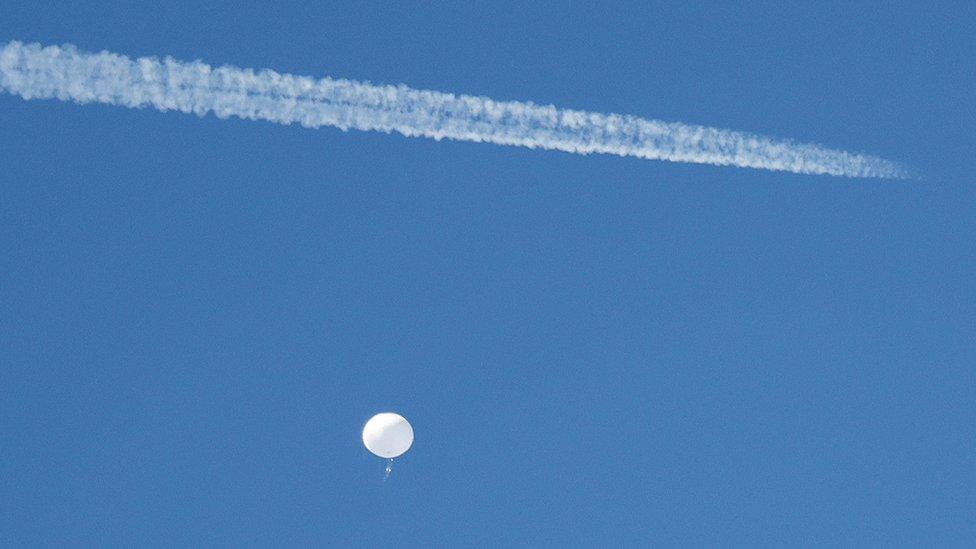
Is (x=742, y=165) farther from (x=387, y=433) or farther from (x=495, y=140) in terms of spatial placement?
(x=387, y=433)

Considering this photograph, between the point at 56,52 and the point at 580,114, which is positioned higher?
the point at 580,114

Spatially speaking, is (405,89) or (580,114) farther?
(580,114)

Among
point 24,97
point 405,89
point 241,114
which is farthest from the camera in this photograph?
point 405,89

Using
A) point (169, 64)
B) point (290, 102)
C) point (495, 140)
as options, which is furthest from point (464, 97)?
point (169, 64)

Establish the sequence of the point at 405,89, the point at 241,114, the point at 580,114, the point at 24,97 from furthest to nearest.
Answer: the point at 580,114, the point at 405,89, the point at 241,114, the point at 24,97

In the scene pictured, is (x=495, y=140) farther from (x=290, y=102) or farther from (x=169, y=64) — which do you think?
(x=169, y=64)

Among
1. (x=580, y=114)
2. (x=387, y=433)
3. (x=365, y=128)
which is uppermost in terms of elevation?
(x=580, y=114)

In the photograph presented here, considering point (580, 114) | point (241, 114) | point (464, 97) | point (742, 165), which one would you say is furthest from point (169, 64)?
point (742, 165)
